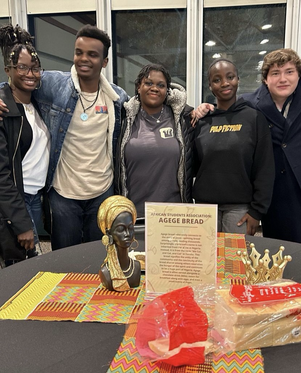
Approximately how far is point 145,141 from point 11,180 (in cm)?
70

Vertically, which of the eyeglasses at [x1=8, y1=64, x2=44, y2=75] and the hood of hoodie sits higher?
the eyeglasses at [x1=8, y1=64, x2=44, y2=75]

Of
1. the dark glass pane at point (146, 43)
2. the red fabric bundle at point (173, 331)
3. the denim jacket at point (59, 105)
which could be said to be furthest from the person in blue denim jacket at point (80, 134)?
the dark glass pane at point (146, 43)

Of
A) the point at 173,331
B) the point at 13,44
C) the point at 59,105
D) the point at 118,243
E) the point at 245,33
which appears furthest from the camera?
the point at 245,33

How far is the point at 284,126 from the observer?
191 cm

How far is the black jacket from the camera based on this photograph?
1.58 meters

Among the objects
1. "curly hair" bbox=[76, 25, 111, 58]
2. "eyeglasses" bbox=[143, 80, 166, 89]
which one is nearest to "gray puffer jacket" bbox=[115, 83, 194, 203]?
"eyeglasses" bbox=[143, 80, 166, 89]

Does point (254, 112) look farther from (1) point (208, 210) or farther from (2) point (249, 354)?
(2) point (249, 354)

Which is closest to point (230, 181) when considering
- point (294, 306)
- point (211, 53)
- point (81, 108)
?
point (81, 108)

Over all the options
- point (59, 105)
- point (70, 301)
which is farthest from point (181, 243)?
point (59, 105)

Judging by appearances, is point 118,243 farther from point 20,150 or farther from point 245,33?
point 245,33

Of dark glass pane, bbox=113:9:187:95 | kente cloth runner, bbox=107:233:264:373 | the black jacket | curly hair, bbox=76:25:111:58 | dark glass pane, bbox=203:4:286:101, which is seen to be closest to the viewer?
kente cloth runner, bbox=107:233:264:373

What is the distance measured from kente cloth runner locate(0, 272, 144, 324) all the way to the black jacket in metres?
0.56

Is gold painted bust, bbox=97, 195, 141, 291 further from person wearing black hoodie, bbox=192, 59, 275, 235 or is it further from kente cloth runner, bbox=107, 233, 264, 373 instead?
person wearing black hoodie, bbox=192, 59, 275, 235

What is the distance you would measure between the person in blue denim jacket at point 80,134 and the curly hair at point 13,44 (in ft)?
0.68
